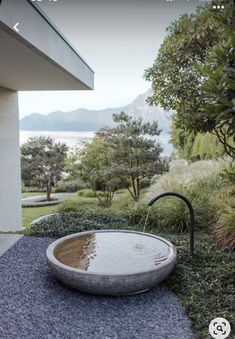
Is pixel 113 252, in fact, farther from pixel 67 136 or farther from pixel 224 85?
pixel 67 136

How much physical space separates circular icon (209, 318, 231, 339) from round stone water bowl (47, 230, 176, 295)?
27.0 inches

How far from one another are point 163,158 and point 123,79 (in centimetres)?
364

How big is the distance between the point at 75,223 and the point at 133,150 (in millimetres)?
4758

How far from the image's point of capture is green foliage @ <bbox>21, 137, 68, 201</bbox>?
12305mm

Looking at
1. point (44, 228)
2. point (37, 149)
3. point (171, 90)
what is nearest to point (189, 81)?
point (171, 90)

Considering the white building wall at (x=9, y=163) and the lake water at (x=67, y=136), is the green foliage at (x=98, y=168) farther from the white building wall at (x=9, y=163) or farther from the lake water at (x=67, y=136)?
the white building wall at (x=9, y=163)

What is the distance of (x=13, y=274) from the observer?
3504mm

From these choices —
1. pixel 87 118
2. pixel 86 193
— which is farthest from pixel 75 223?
pixel 87 118

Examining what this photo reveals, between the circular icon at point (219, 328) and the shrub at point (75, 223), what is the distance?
2.73m

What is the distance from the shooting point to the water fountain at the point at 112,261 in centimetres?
295

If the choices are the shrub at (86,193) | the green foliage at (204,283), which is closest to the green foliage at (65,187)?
the shrub at (86,193)

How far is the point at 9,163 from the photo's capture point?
7352mm

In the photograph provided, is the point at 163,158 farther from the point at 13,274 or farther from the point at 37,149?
the point at 13,274

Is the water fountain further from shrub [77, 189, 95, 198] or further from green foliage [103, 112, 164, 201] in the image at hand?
shrub [77, 189, 95, 198]
